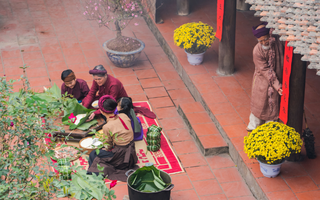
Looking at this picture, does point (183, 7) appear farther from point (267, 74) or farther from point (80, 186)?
point (80, 186)

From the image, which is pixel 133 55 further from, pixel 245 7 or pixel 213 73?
pixel 245 7

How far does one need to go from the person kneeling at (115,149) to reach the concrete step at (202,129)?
1346mm

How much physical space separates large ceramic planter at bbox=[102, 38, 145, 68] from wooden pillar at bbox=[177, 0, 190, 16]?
219cm

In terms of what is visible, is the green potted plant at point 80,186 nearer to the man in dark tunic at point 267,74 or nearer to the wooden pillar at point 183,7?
the man in dark tunic at point 267,74

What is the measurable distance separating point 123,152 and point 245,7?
6693 millimetres

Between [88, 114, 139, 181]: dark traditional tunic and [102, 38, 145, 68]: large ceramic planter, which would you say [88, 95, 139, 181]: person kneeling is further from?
[102, 38, 145, 68]: large ceramic planter

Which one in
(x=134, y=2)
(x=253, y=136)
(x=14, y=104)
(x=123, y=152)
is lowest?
(x=123, y=152)

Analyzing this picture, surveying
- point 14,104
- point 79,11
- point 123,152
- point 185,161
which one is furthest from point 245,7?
point 14,104

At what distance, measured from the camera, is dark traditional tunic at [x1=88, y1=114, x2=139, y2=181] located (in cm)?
613

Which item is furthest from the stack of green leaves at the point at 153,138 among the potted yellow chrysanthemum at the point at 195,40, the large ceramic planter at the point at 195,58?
the large ceramic planter at the point at 195,58

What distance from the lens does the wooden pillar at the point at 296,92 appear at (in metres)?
5.65

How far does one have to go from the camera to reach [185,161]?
680cm

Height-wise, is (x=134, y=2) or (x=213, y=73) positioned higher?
(x=134, y=2)

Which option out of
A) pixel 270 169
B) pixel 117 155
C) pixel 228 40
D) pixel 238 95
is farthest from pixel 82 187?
pixel 228 40
